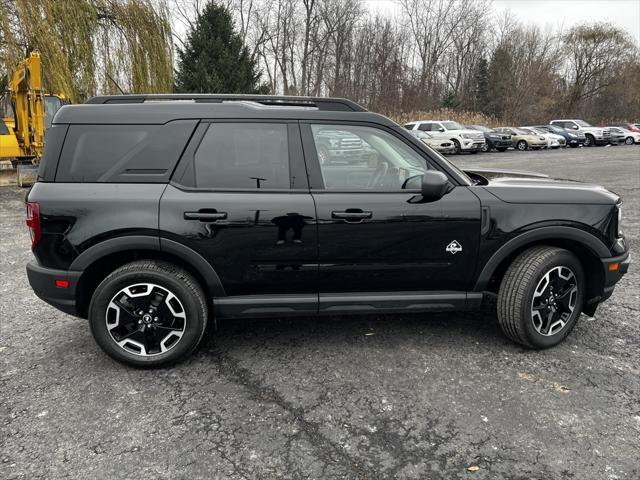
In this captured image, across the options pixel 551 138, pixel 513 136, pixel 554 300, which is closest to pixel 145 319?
pixel 554 300

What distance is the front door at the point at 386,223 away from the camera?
10.8 feet

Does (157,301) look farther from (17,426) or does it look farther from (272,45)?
(272,45)

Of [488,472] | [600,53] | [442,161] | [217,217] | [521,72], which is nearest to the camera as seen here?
[488,472]

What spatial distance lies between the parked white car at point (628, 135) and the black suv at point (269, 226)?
37194mm

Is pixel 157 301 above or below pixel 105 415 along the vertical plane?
above

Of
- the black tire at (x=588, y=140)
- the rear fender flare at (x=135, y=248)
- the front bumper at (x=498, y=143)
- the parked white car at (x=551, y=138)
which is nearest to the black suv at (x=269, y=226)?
the rear fender flare at (x=135, y=248)

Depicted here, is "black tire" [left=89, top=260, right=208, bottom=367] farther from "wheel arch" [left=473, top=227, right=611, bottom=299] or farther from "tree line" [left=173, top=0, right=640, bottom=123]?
"tree line" [left=173, top=0, right=640, bottom=123]

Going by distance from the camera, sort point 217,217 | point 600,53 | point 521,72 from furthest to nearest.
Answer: point 600,53 → point 521,72 → point 217,217

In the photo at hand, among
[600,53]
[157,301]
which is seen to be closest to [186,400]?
[157,301]

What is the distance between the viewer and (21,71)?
1330cm

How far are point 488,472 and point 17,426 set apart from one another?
257cm

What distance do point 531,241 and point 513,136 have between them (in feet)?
94.0

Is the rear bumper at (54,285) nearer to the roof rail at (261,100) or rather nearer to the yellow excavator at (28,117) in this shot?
the roof rail at (261,100)

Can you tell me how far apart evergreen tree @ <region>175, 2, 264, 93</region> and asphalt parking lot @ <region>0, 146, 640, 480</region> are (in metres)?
20.7
